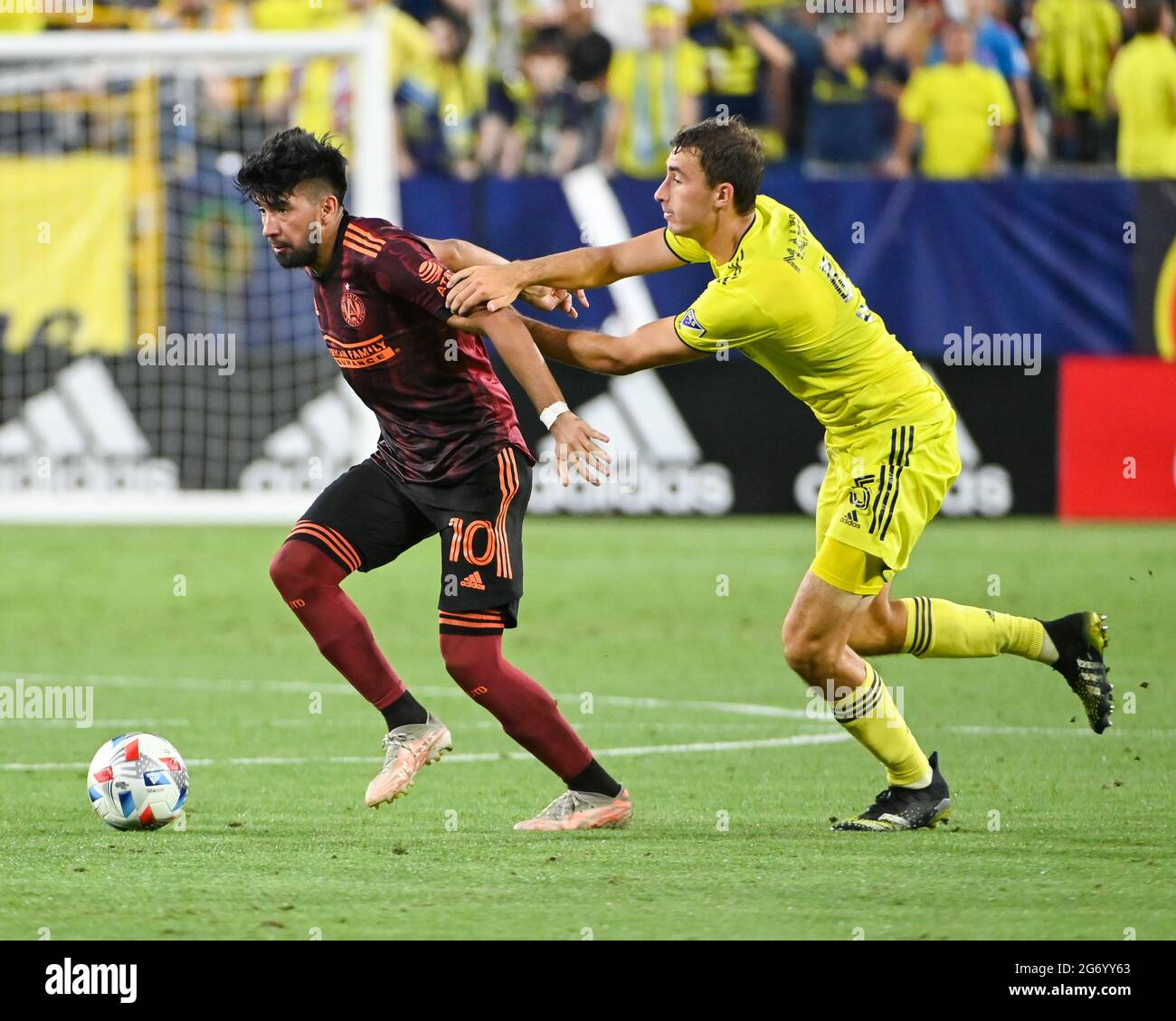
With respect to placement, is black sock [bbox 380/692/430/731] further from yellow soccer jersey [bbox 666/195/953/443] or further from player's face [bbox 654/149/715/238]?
player's face [bbox 654/149/715/238]

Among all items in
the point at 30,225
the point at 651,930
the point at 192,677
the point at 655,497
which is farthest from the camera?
the point at 655,497

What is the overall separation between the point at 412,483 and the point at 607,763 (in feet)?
6.43

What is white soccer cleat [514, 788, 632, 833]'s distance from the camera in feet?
22.4

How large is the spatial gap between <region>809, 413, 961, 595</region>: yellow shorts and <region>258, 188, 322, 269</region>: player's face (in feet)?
6.12

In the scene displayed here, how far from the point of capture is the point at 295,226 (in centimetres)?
684

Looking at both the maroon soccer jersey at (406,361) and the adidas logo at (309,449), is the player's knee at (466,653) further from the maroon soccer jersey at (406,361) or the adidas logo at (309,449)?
the adidas logo at (309,449)

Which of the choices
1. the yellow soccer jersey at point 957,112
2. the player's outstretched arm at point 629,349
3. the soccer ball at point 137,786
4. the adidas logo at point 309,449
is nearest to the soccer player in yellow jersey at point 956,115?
the yellow soccer jersey at point 957,112

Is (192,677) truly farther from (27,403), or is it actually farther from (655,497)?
(655,497)

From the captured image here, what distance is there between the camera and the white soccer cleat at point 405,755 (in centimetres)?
675

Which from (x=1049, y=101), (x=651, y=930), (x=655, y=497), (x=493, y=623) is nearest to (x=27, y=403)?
(x=655, y=497)

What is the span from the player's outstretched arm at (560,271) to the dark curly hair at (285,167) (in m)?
0.59

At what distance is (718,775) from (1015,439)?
9439mm

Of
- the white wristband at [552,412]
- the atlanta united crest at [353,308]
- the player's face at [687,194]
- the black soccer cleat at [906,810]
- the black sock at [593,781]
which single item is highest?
the player's face at [687,194]

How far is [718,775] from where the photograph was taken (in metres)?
8.14
